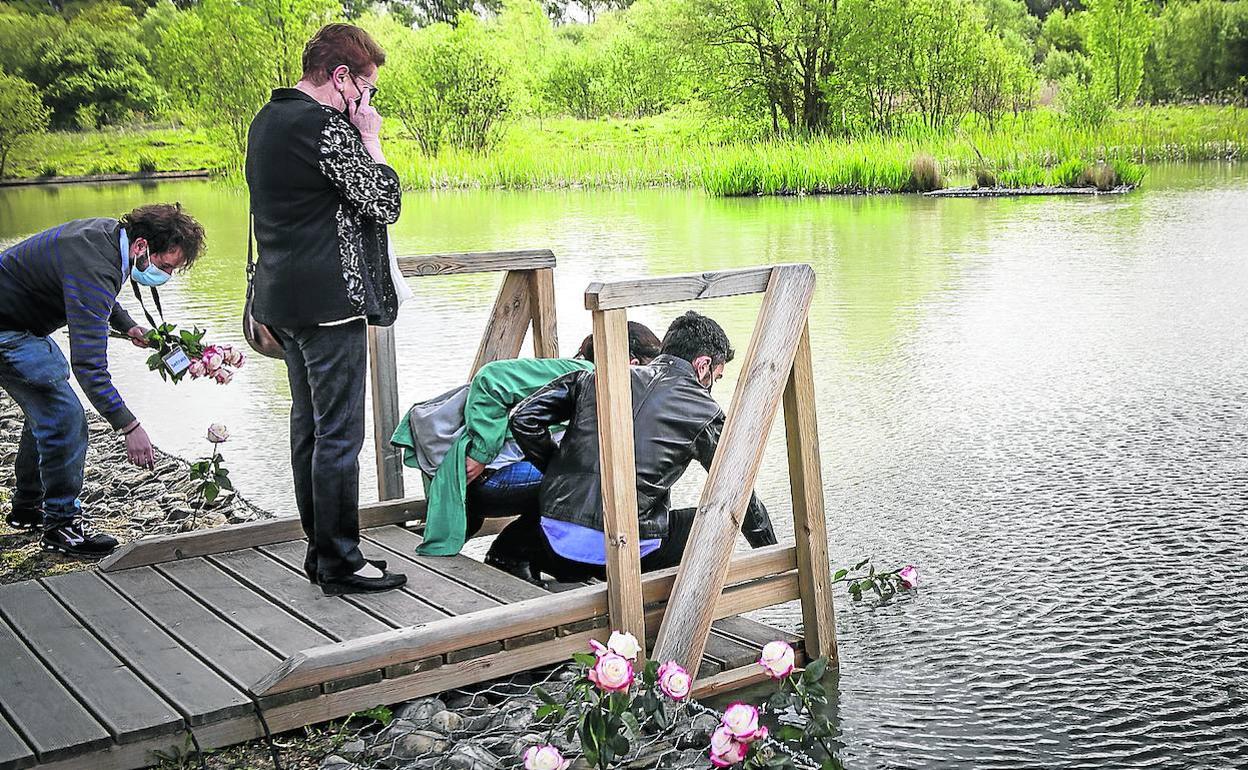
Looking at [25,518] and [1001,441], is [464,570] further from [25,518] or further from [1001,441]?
[1001,441]

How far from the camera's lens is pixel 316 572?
299 centimetres

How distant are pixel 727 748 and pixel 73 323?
2107 millimetres

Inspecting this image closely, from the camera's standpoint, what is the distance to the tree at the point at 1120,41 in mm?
24234

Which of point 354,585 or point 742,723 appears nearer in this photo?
point 742,723

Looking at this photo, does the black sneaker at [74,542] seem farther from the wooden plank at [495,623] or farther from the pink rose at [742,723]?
the pink rose at [742,723]

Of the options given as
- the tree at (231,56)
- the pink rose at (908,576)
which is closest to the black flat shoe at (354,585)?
the pink rose at (908,576)

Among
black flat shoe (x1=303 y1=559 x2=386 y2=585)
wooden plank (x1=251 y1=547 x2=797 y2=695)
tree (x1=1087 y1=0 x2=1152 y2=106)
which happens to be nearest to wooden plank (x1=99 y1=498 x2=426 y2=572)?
black flat shoe (x1=303 y1=559 x2=386 y2=585)

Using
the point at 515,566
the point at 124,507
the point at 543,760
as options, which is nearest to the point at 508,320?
the point at 515,566

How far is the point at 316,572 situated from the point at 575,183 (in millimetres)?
17592

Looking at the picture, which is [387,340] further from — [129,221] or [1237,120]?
[1237,120]

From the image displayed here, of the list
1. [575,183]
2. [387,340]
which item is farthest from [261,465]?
[575,183]

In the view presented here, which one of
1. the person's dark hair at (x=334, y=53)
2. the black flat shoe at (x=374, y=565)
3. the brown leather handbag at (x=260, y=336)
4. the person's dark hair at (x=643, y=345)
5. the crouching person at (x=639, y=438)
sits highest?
the person's dark hair at (x=334, y=53)

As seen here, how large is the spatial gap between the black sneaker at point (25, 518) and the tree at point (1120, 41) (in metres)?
23.2

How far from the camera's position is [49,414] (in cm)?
359
